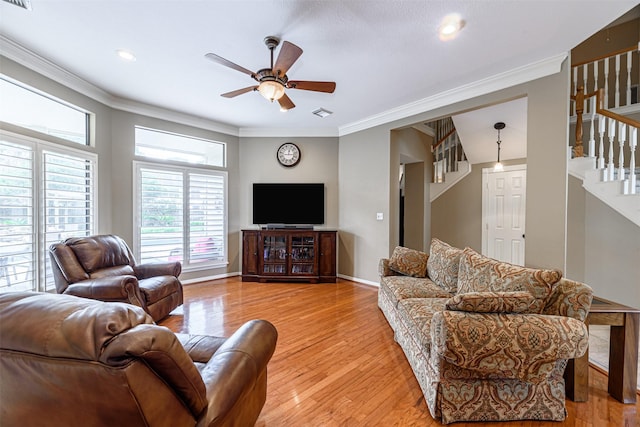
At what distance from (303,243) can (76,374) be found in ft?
13.6

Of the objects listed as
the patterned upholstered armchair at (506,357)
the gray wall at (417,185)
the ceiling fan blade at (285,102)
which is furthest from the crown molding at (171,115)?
the patterned upholstered armchair at (506,357)

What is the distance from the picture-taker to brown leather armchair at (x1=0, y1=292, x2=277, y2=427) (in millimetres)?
697

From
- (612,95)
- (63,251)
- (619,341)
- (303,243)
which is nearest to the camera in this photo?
(619,341)

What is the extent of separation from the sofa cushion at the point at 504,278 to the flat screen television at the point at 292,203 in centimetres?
293

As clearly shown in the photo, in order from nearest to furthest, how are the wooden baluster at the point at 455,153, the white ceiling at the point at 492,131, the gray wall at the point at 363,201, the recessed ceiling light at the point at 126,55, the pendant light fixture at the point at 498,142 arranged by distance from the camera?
the recessed ceiling light at the point at 126,55, the white ceiling at the point at 492,131, the pendant light fixture at the point at 498,142, the gray wall at the point at 363,201, the wooden baluster at the point at 455,153

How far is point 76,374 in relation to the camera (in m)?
0.70

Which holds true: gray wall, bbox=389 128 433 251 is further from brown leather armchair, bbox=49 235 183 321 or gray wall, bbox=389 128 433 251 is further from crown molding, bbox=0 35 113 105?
crown molding, bbox=0 35 113 105

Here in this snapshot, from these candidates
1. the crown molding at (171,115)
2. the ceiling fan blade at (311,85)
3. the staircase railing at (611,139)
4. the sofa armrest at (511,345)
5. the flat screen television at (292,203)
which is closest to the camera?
the sofa armrest at (511,345)

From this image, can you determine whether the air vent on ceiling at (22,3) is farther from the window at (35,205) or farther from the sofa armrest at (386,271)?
the sofa armrest at (386,271)

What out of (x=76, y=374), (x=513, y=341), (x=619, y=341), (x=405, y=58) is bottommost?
(x=619, y=341)

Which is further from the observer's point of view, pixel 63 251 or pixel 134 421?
pixel 63 251

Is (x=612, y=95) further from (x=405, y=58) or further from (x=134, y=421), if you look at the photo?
(x=134, y=421)

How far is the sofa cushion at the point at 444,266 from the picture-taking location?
272 cm

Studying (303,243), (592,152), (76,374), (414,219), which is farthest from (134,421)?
(414,219)
